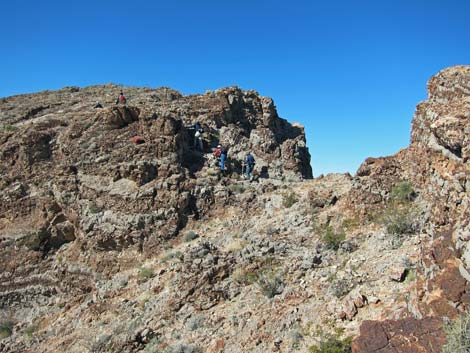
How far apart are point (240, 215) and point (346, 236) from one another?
5484 millimetres

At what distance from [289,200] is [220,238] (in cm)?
334

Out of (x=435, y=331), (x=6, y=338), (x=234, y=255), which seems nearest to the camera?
(x=435, y=331)

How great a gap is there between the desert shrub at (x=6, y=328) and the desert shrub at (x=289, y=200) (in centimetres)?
1317

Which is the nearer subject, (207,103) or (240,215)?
(240,215)

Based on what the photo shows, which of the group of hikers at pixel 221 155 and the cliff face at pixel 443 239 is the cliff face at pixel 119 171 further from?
the cliff face at pixel 443 239

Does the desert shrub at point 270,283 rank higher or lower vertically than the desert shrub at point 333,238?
lower

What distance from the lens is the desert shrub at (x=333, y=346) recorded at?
27.0ft

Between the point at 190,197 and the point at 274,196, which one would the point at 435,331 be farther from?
the point at 190,197

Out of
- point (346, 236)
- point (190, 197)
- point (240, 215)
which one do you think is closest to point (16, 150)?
point (190, 197)

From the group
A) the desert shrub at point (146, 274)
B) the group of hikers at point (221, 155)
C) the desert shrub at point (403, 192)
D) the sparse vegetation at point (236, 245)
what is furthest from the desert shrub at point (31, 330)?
the desert shrub at point (403, 192)

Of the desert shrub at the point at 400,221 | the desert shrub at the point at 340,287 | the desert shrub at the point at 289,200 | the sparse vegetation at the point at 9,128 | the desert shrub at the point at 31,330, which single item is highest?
the sparse vegetation at the point at 9,128

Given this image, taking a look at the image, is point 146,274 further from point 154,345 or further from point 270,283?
point 270,283

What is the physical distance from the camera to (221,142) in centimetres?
2338

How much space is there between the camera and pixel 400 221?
1206cm
